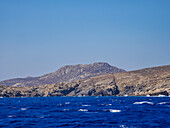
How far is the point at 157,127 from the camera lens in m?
47.8

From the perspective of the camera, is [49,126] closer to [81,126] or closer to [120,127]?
[81,126]

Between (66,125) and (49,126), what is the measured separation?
3328 millimetres

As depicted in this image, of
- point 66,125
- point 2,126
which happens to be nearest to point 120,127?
point 66,125

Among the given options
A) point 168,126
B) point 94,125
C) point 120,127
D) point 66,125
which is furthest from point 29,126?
point 168,126

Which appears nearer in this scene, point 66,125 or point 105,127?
point 105,127

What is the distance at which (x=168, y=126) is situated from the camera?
4828 centimetres

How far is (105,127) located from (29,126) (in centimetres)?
1422

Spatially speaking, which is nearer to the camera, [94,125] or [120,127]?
[120,127]

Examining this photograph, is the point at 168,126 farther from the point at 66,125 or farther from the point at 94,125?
the point at 66,125

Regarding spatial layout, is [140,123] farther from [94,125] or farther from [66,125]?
[66,125]

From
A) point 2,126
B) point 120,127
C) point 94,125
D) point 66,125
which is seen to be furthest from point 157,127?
→ point 2,126

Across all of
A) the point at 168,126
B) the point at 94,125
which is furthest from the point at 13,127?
the point at 168,126

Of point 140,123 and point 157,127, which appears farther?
point 140,123

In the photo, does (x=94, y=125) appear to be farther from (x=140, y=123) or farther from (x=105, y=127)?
(x=140, y=123)
